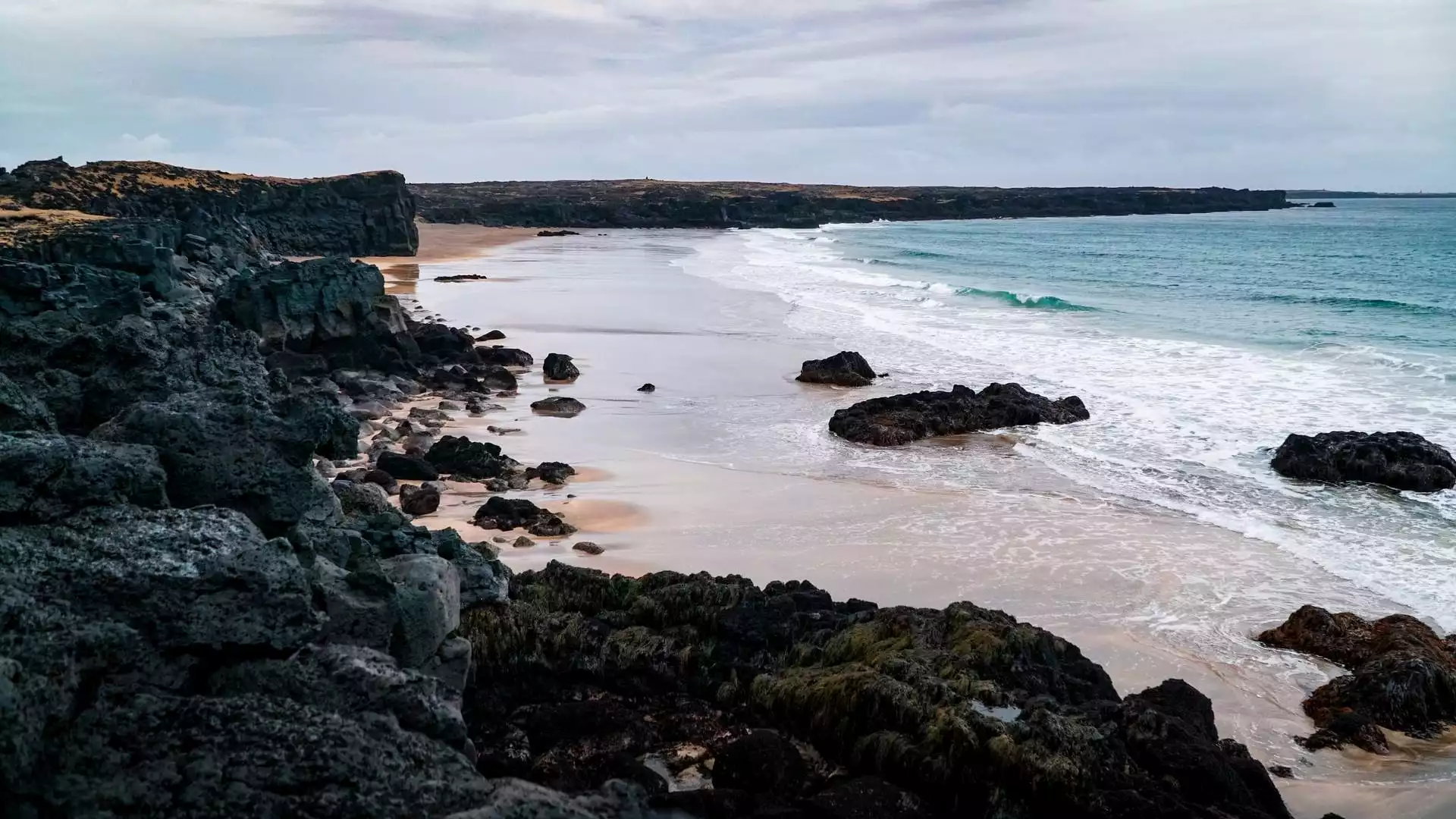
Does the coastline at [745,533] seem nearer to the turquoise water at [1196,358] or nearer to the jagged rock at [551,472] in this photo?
the jagged rock at [551,472]

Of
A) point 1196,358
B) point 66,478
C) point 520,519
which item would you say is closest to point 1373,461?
point 520,519

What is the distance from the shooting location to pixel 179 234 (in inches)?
1056

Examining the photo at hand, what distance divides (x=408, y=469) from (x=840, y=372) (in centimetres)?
995

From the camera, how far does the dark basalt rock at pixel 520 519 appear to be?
427 inches

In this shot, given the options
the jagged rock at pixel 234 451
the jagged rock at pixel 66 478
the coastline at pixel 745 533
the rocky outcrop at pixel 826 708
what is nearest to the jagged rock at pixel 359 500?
the coastline at pixel 745 533

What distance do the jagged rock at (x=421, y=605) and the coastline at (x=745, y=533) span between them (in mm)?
3703

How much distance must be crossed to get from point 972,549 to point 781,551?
6.35ft

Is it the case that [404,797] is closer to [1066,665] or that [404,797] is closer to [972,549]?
[1066,665]

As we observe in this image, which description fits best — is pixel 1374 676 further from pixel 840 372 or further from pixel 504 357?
pixel 504 357

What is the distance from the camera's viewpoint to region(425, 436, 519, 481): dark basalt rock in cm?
1295

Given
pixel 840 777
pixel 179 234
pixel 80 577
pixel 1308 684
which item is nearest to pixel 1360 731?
pixel 1308 684

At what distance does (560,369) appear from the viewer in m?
20.3

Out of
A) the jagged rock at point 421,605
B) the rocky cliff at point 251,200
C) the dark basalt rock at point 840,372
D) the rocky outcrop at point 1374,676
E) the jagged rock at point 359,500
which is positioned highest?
the rocky cliff at point 251,200

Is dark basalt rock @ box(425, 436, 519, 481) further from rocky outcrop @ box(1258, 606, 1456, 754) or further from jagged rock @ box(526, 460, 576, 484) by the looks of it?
rocky outcrop @ box(1258, 606, 1456, 754)
